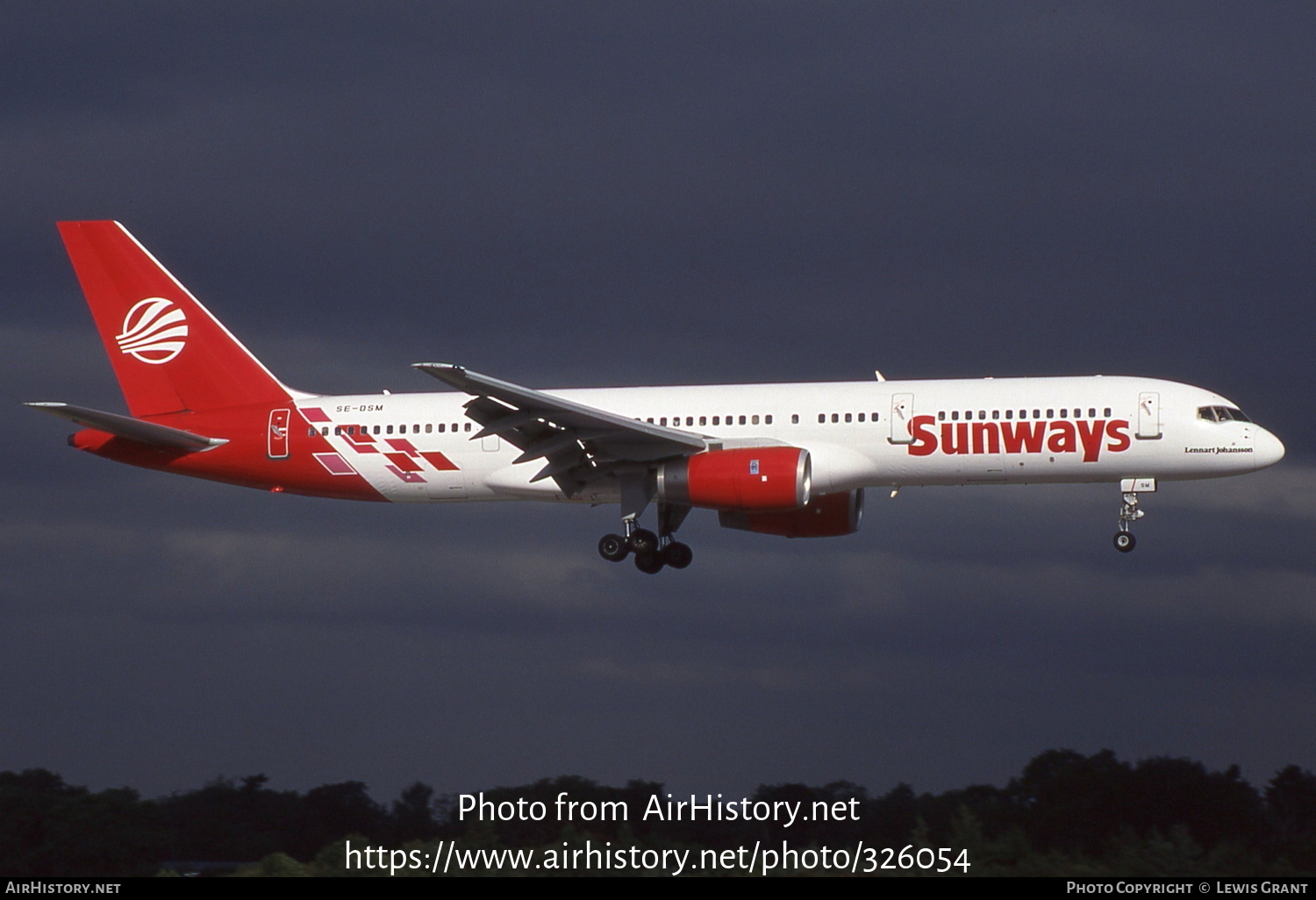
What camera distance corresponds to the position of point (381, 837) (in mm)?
50688

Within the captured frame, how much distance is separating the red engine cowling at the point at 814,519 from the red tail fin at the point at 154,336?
1430 cm

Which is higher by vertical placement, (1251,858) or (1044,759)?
(1044,759)

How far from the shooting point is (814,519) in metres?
53.3

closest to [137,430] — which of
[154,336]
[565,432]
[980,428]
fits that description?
[154,336]

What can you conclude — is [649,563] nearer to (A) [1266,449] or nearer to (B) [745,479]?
(B) [745,479]

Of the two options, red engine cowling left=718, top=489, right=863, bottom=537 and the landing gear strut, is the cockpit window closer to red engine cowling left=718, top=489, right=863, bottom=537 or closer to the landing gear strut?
red engine cowling left=718, top=489, right=863, bottom=537

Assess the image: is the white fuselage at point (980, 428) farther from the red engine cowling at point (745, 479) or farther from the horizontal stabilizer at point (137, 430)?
the horizontal stabilizer at point (137, 430)

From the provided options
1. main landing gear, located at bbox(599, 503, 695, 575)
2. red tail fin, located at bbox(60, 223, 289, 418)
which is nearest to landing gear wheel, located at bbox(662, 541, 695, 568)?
main landing gear, located at bbox(599, 503, 695, 575)

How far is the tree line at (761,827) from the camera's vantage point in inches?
1529

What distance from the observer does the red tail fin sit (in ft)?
175
